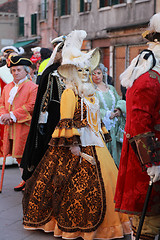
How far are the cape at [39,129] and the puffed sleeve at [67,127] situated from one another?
0.71m

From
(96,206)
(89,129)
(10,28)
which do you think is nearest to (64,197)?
(96,206)

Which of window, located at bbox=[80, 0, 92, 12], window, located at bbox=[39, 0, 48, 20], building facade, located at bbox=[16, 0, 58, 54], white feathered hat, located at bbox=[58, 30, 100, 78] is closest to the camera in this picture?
white feathered hat, located at bbox=[58, 30, 100, 78]

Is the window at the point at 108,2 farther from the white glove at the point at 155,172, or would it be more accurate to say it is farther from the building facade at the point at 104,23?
the white glove at the point at 155,172

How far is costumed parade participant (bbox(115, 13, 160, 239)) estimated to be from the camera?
3.57m

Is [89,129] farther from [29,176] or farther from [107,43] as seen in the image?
[107,43]

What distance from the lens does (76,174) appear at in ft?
15.8

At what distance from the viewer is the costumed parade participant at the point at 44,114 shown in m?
5.46

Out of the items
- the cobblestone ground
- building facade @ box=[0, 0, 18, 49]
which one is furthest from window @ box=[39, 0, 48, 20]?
the cobblestone ground

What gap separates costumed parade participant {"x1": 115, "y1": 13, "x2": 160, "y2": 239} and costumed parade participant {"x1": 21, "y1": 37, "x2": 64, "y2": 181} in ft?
5.78

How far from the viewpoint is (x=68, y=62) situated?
493 centimetres

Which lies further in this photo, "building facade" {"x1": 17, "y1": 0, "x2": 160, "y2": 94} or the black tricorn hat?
"building facade" {"x1": 17, "y1": 0, "x2": 160, "y2": 94}

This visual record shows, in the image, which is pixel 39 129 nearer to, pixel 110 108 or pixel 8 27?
pixel 110 108

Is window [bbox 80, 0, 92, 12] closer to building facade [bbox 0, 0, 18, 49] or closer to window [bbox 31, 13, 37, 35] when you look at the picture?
window [bbox 31, 13, 37, 35]

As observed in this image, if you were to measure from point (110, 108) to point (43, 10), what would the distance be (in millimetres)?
21734
